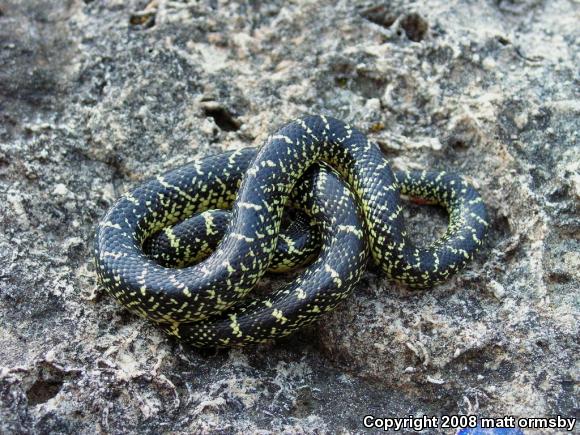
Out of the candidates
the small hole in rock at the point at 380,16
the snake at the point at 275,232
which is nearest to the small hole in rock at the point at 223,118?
the snake at the point at 275,232

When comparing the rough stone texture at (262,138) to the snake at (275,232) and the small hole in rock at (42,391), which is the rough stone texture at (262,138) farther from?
the snake at (275,232)

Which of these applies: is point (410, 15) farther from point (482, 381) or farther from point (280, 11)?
point (482, 381)

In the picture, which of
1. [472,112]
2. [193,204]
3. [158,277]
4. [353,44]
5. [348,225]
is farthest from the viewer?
[353,44]

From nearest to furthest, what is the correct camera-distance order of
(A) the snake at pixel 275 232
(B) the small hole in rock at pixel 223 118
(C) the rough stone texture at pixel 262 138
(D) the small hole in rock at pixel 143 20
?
(C) the rough stone texture at pixel 262 138 → (A) the snake at pixel 275 232 → (B) the small hole in rock at pixel 223 118 → (D) the small hole in rock at pixel 143 20

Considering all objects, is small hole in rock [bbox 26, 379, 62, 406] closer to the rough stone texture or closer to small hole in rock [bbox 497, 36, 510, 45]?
the rough stone texture

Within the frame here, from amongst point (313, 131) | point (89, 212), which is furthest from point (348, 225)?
point (89, 212)

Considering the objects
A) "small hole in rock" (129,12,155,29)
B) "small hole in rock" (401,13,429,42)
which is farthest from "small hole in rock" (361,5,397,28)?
"small hole in rock" (129,12,155,29)
